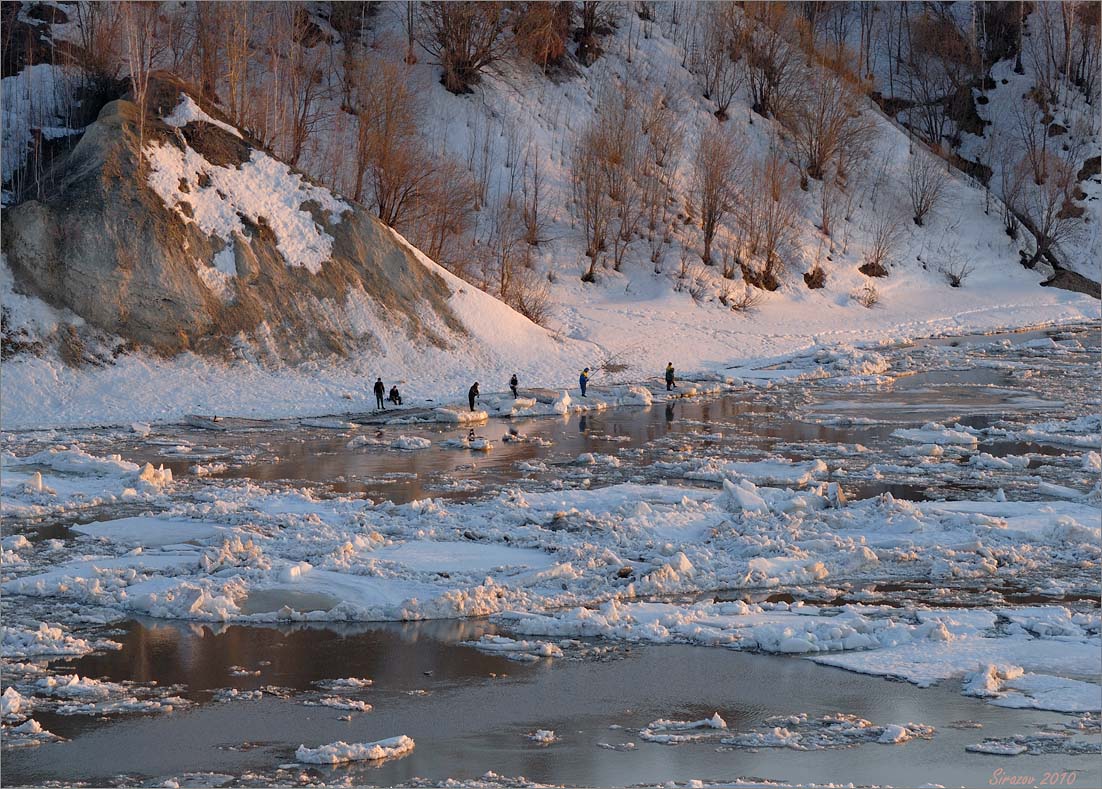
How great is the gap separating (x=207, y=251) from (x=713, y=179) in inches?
1133

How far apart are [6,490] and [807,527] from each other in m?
14.9

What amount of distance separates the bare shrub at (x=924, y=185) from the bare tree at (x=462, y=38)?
25316 millimetres

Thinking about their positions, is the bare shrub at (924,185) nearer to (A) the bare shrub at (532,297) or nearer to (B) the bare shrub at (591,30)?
(B) the bare shrub at (591,30)

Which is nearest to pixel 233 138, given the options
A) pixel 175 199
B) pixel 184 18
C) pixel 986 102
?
pixel 175 199

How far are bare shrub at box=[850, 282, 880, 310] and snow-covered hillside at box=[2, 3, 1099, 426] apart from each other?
139 millimetres

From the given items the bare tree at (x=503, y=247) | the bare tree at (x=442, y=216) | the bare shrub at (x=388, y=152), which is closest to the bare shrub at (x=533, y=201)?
the bare tree at (x=503, y=247)

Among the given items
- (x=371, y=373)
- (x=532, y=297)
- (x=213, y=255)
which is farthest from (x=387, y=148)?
(x=371, y=373)

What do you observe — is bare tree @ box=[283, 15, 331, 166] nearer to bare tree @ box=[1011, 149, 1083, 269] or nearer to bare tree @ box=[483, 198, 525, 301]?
bare tree @ box=[483, 198, 525, 301]

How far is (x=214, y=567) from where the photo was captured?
62.9ft

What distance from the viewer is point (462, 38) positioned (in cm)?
6544

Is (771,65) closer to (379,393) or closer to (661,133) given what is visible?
(661,133)

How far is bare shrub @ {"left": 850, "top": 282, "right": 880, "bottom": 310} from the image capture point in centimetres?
6297

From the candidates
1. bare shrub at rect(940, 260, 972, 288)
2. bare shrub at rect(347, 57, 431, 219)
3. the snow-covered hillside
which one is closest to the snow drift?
the snow-covered hillside

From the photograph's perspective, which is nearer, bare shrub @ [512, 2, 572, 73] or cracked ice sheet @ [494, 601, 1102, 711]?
cracked ice sheet @ [494, 601, 1102, 711]
